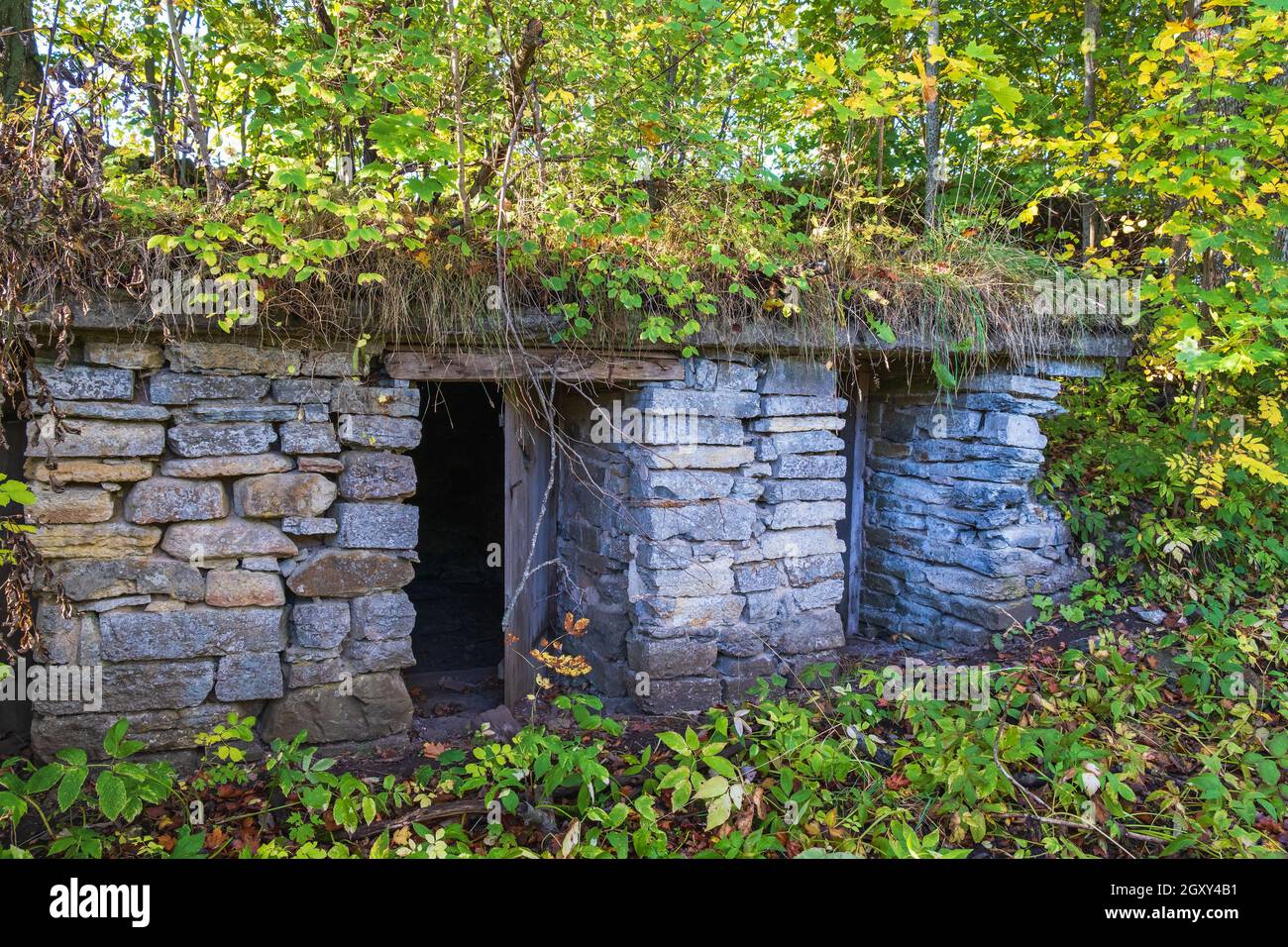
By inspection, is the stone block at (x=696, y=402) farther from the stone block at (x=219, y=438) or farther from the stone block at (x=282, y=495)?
the stone block at (x=219, y=438)

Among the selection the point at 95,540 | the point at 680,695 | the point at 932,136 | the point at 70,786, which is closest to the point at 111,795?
the point at 70,786

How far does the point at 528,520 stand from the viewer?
445 centimetres

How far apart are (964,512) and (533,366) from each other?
104 inches

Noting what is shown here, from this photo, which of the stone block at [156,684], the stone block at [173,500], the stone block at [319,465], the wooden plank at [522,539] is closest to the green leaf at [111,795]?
the stone block at [156,684]

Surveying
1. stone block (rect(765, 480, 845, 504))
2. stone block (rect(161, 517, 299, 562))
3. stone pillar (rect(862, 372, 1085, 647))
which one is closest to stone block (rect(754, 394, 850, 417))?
stone block (rect(765, 480, 845, 504))

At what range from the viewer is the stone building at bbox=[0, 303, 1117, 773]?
3.15 meters

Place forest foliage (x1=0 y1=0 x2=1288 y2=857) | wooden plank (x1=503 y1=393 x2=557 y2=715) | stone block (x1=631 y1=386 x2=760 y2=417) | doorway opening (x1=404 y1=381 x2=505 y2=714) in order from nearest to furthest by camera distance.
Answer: forest foliage (x1=0 y1=0 x2=1288 y2=857), stone block (x1=631 y1=386 x2=760 y2=417), wooden plank (x1=503 y1=393 x2=557 y2=715), doorway opening (x1=404 y1=381 x2=505 y2=714)

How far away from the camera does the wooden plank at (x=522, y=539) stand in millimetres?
4293

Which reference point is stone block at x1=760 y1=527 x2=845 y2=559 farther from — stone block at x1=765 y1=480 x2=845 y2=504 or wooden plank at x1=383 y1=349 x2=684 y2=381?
wooden plank at x1=383 y1=349 x2=684 y2=381

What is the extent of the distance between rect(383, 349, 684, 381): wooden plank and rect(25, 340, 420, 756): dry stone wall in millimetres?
132

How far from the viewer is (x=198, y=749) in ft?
10.9

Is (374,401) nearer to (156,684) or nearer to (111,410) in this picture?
(111,410)

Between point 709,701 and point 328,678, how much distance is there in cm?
176

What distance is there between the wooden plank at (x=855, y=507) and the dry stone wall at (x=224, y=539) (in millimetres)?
2793
